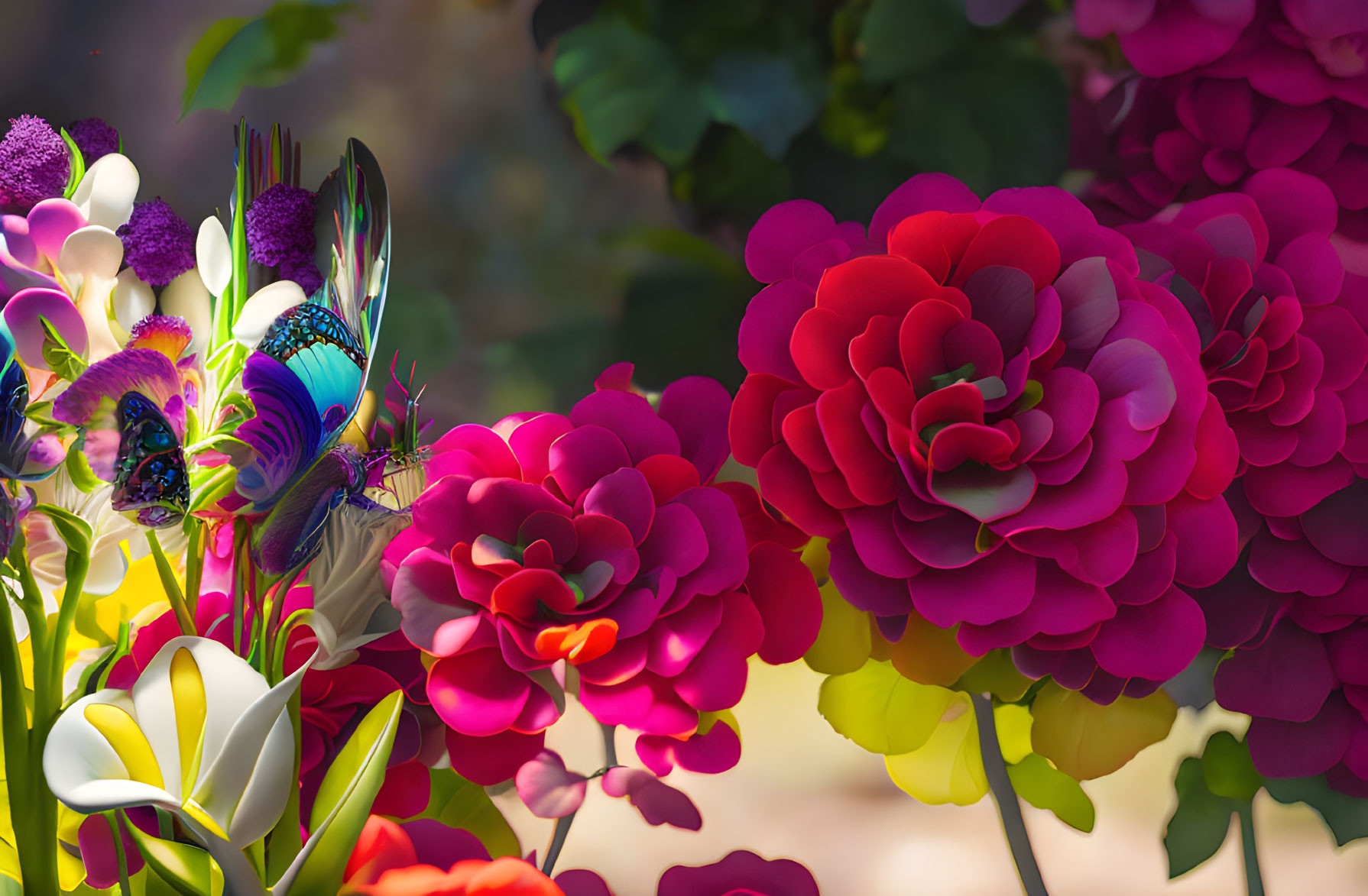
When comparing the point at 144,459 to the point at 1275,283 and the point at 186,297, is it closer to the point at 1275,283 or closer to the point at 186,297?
the point at 186,297

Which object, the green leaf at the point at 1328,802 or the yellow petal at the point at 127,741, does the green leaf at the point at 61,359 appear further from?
the green leaf at the point at 1328,802

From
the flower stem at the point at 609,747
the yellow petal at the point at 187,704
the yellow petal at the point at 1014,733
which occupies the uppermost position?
the yellow petal at the point at 187,704

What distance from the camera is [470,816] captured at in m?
0.42

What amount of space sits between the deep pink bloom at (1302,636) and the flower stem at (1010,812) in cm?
10

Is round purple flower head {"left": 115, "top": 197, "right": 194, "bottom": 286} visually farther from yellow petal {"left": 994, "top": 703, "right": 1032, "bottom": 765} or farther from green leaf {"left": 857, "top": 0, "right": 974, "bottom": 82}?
yellow petal {"left": 994, "top": 703, "right": 1032, "bottom": 765}

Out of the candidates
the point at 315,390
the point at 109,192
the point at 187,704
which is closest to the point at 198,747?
the point at 187,704

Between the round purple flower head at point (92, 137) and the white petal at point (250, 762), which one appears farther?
the round purple flower head at point (92, 137)

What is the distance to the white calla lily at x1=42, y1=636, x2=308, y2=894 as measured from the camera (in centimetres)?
31

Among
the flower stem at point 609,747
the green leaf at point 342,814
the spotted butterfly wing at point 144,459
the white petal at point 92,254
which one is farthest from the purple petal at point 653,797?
the white petal at point 92,254

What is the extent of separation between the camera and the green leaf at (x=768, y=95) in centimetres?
40

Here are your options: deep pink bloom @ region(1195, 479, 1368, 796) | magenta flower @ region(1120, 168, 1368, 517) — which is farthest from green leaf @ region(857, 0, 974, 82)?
deep pink bloom @ region(1195, 479, 1368, 796)

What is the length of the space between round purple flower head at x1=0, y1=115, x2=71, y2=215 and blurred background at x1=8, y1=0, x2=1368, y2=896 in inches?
3.2

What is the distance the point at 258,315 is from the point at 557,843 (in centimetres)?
26

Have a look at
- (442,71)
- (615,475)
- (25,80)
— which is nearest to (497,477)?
(615,475)
